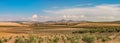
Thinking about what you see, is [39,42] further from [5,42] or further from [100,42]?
[100,42]

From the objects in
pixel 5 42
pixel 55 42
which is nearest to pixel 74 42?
pixel 55 42

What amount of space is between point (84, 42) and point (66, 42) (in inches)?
83.6

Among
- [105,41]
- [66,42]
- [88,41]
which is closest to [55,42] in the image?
[66,42]

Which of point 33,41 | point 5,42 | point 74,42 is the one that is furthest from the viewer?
point 5,42

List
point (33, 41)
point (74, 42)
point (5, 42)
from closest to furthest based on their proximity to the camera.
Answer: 1. point (74, 42)
2. point (33, 41)
3. point (5, 42)

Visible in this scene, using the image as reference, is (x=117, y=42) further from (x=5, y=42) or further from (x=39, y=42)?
(x=5, y=42)

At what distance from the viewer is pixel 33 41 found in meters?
32.3

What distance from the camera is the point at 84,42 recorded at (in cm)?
3266

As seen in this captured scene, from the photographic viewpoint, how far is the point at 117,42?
3297 cm

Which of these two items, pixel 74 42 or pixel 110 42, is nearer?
pixel 74 42

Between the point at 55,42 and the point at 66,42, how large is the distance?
1.84 meters

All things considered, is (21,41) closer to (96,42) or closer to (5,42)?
(5,42)

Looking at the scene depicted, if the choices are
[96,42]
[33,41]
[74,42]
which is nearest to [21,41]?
[33,41]

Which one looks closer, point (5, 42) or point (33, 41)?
point (33, 41)
